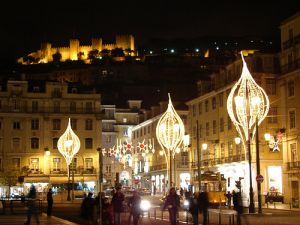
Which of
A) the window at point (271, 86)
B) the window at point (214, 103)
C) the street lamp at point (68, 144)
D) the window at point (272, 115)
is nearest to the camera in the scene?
the street lamp at point (68, 144)

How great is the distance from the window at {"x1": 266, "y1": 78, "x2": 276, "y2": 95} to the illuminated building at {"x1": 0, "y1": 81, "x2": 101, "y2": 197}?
1438 inches

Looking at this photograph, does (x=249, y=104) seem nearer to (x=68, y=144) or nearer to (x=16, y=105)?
(x=68, y=144)

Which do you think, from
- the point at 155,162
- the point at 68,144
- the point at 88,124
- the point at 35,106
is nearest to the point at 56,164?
the point at 88,124

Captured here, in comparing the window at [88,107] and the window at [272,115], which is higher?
the window at [88,107]

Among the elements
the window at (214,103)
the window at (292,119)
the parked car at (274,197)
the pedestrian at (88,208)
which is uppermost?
the window at (214,103)

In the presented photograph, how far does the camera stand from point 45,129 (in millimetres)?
95938

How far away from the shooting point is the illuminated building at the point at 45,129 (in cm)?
9325

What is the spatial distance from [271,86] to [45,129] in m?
40.9

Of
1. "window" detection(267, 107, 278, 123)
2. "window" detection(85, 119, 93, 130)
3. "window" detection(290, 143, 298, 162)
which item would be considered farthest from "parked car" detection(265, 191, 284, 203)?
"window" detection(85, 119, 93, 130)

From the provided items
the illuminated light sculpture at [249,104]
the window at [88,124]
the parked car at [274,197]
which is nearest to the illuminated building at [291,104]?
the parked car at [274,197]

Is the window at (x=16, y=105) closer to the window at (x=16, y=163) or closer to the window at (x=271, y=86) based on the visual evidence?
the window at (x=16, y=163)

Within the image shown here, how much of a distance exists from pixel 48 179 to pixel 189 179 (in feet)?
68.4

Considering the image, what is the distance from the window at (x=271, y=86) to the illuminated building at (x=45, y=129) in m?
36.5

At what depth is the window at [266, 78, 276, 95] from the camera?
2640 inches
